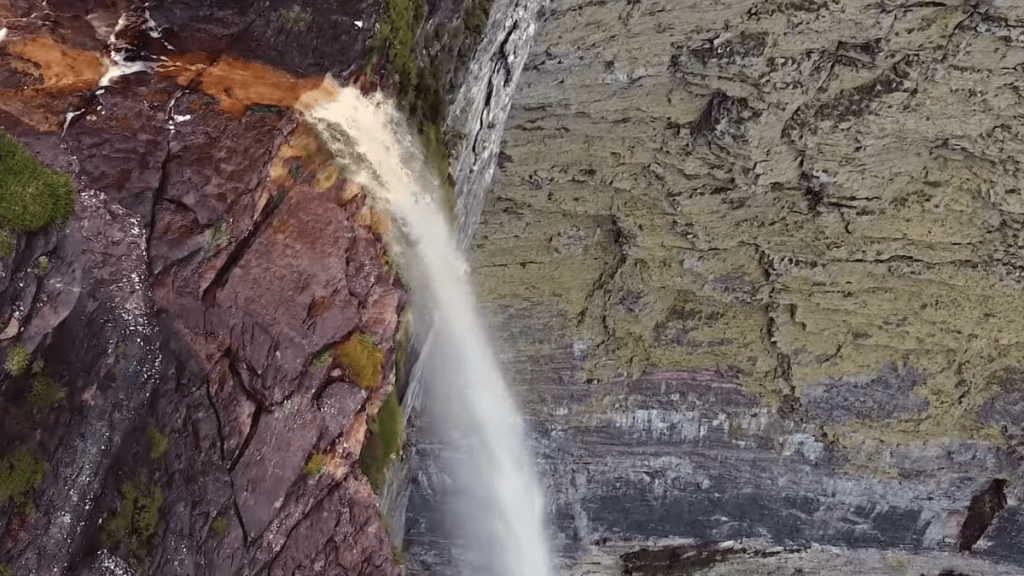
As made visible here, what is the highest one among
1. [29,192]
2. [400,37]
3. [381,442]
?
[400,37]

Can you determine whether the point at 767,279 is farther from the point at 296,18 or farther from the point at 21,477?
the point at 21,477

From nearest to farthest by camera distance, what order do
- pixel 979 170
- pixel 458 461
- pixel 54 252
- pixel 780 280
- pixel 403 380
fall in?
pixel 54 252
pixel 403 380
pixel 979 170
pixel 780 280
pixel 458 461

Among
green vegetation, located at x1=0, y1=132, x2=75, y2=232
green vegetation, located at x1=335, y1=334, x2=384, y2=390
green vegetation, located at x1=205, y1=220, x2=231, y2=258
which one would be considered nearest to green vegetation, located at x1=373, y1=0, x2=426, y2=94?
green vegetation, located at x1=205, y1=220, x2=231, y2=258

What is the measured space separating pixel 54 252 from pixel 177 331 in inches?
34.2

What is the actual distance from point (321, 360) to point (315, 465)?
0.93 meters

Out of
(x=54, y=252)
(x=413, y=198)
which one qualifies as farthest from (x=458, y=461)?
→ (x=54, y=252)

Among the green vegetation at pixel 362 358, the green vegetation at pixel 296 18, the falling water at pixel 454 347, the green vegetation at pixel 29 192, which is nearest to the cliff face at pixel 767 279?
the falling water at pixel 454 347

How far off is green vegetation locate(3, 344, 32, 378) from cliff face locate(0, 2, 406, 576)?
0.04 meters

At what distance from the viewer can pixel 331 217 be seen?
5160mm

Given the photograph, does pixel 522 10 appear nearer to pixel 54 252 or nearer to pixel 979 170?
pixel 54 252

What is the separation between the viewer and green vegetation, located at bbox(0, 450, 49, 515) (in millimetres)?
3881

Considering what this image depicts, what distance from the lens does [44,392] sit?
157 inches

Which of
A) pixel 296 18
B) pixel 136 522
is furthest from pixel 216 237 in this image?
pixel 136 522

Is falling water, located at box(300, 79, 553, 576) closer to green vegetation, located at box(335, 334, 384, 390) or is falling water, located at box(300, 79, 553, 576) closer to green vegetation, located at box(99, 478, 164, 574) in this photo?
green vegetation, located at box(335, 334, 384, 390)
